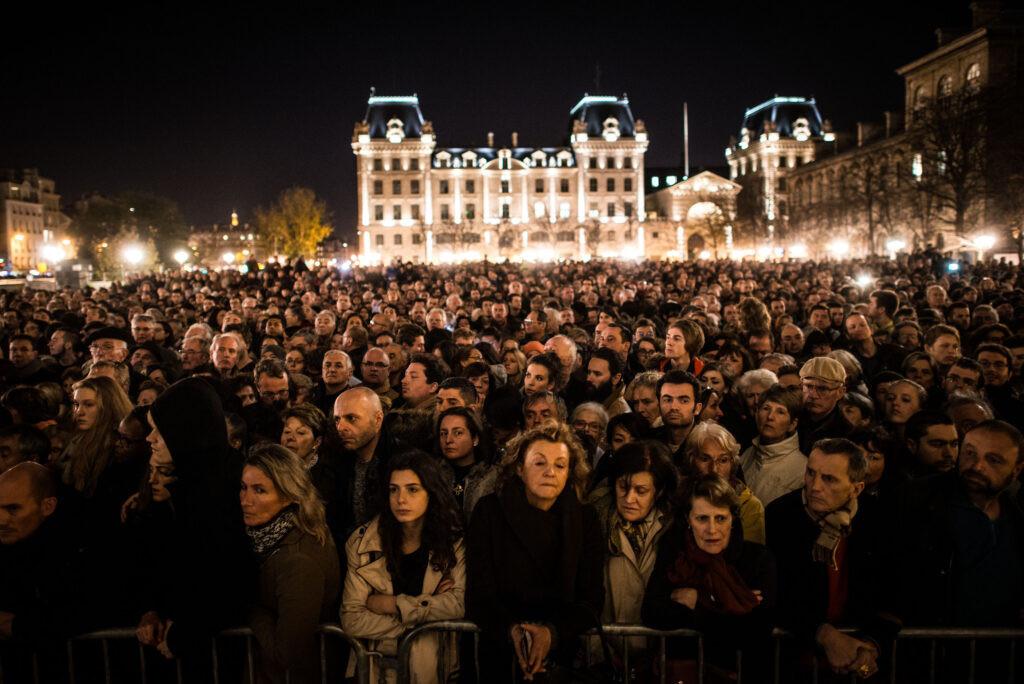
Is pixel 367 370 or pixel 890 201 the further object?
pixel 890 201

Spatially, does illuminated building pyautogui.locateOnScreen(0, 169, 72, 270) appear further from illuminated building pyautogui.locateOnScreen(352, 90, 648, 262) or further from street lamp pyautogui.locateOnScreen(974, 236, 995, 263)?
street lamp pyautogui.locateOnScreen(974, 236, 995, 263)

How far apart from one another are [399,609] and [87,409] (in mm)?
2539

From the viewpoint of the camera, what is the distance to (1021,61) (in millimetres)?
41156

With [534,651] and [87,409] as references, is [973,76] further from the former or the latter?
[87,409]

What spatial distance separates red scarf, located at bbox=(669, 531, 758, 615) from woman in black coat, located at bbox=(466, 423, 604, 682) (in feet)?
1.34

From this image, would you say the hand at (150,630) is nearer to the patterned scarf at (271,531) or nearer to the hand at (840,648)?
the patterned scarf at (271,531)

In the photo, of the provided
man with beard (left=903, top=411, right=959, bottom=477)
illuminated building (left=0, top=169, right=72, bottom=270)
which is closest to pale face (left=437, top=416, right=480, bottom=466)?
man with beard (left=903, top=411, right=959, bottom=477)

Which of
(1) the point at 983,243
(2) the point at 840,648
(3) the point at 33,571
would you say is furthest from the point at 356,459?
(1) the point at 983,243

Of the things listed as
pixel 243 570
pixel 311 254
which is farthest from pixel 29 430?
pixel 311 254

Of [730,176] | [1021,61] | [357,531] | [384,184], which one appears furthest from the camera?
[730,176]

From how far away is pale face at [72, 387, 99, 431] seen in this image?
479 centimetres

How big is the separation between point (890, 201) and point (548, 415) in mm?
47941

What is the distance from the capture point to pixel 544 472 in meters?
3.82

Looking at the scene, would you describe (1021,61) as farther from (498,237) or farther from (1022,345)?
(498,237)
